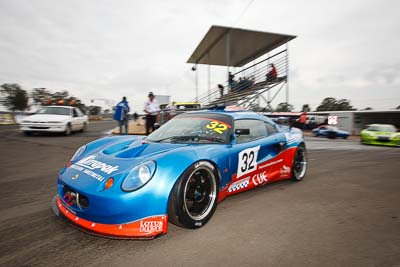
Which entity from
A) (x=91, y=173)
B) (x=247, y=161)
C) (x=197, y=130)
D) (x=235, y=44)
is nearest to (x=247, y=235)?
(x=247, y=161)

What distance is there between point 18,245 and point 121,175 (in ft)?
2.95

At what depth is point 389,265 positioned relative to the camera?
5.59ft

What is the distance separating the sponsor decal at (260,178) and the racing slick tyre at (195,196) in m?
0.83

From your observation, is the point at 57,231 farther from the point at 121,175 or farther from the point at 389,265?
the point at 389,265

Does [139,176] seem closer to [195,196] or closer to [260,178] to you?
[195,196]

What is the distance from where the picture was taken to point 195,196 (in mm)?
2359

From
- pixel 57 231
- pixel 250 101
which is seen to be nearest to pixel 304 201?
pixel 57 231

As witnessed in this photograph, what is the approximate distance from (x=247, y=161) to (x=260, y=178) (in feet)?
1.41

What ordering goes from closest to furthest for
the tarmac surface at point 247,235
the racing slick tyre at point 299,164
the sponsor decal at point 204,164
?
the tarmac surface at point 247,235 → the sponsor decal at point 204,164 → the racing slick tyre at point 299,164

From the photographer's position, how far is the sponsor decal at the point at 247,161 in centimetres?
284

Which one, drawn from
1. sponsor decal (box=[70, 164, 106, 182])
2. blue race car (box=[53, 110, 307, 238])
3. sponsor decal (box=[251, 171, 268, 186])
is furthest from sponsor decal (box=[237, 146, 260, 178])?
sponsor decal (box=[70, 164, 106, 182])

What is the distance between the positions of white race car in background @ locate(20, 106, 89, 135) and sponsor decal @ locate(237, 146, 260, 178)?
28.4ft

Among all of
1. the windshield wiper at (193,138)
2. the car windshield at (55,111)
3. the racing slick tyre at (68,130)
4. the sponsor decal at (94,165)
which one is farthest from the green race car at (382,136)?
the car windshield at (55,111)

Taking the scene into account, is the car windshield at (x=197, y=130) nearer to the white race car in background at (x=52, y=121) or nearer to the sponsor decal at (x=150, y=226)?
the sponsor decal at (x=150, y=226)
